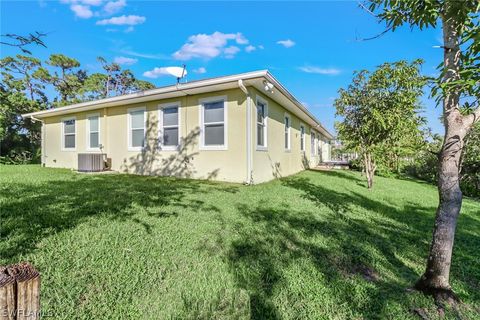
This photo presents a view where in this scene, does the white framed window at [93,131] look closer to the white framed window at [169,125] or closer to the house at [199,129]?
the house at [199,129]

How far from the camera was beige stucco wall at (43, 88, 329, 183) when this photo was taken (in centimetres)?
766

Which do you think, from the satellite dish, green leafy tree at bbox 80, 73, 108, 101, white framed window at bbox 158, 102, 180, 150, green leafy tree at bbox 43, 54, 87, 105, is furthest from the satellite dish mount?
green leafy tree at bbox 80, 73, 108, 101

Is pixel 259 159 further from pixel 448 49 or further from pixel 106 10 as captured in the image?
pixel 106 10

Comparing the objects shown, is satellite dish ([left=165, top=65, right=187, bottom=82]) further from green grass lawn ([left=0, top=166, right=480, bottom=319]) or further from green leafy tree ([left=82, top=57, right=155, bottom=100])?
green leafy tree ([left=82, top=57, right=155, bottom=100])

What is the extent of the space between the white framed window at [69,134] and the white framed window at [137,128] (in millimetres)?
4035

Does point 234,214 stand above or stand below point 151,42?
below

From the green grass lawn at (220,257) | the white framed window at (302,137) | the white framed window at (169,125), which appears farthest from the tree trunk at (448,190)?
the white framed window at (302,137)

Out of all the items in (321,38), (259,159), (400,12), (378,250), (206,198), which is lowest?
(378,250)

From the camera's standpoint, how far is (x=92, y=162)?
10180 millimetres

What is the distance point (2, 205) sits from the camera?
13.0ft

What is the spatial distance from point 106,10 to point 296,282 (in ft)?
30.8

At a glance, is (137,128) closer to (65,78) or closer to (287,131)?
(287,131)

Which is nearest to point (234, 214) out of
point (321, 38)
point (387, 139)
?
point (387, 139)

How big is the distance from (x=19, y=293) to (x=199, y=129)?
7446 millimetres
